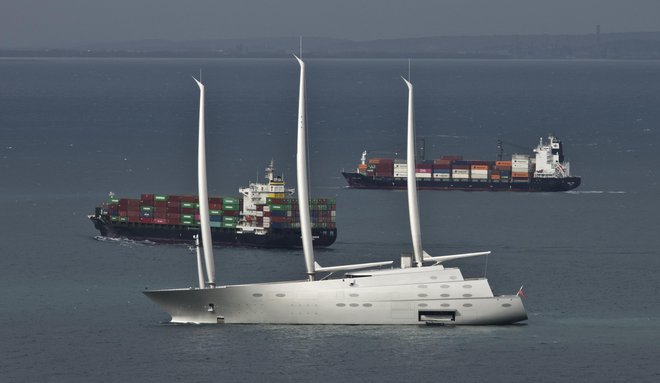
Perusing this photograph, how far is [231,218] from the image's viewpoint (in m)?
158

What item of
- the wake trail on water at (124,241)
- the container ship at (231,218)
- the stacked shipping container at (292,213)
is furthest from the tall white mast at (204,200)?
the wake trail on water at (124,241)

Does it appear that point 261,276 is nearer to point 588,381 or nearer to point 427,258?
point 427,258

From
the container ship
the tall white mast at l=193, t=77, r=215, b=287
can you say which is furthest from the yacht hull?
the container ship

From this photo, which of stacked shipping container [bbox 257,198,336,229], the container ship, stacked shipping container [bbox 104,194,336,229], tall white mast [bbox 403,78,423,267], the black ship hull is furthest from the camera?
stacked shipping container [bbox 104,194,336,229]

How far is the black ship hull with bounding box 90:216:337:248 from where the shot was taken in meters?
154

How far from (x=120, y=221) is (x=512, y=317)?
58.3 m

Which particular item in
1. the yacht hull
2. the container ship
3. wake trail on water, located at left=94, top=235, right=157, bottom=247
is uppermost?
the container ship

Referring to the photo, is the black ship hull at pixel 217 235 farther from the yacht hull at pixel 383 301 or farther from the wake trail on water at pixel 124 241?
the yacht hull at pixel 383 301

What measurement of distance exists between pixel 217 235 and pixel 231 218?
196 centimetres

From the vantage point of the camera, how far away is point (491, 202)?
19450 cm

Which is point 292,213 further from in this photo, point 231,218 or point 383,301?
point 383,301

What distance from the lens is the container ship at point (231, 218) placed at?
154875 mm

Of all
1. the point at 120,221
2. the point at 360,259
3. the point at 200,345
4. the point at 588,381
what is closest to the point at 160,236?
the point at 120,221

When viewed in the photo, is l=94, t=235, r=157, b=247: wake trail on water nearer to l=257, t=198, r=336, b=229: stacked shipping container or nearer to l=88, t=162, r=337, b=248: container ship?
l=88, t=162, r=337, b=248: container ship
